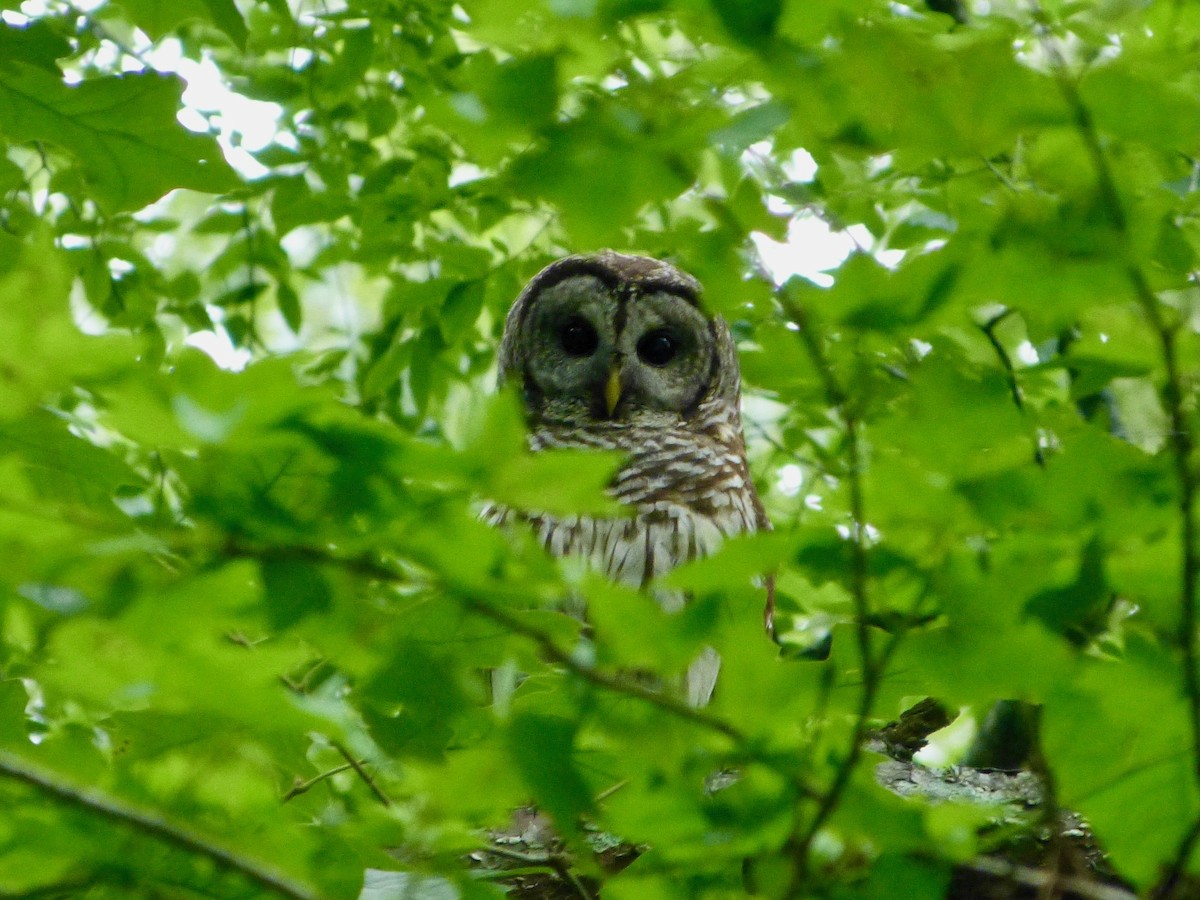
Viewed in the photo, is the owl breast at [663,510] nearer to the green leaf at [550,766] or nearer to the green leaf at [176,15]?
the green leaf at [176,15]

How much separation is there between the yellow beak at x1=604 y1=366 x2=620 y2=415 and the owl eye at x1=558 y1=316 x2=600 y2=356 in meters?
0.24

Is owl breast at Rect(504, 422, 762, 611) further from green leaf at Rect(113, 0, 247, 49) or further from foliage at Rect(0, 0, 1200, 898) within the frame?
foliage at Rect(0, 0, 1200, 898)

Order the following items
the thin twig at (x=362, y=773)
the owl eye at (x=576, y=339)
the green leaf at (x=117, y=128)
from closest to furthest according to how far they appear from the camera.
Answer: the thin twig at (x=362, y=773) < the green leaf at (x=117, y=128) < the owl eye at (x=576, y=339)

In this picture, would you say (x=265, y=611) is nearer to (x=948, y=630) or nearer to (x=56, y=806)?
(x=56, y=806)

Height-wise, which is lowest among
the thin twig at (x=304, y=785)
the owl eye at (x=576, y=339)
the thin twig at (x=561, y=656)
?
the owl eye at (x=576, y=339)

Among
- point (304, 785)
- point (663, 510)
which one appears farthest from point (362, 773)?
point (663, 510)

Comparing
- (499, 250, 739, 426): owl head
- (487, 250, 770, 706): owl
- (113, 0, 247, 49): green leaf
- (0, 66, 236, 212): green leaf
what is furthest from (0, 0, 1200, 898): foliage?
(499, 250, 739, 426): owl head

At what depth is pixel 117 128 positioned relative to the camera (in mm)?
1974

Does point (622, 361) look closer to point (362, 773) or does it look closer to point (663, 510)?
point (663, 510)

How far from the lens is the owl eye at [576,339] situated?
486cm

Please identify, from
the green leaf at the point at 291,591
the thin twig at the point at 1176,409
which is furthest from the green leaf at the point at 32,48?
the thin twig at the point at 1176,409

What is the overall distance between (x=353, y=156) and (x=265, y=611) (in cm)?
322

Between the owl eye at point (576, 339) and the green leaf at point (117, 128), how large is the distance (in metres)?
2.90

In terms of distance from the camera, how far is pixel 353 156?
13.6ft
